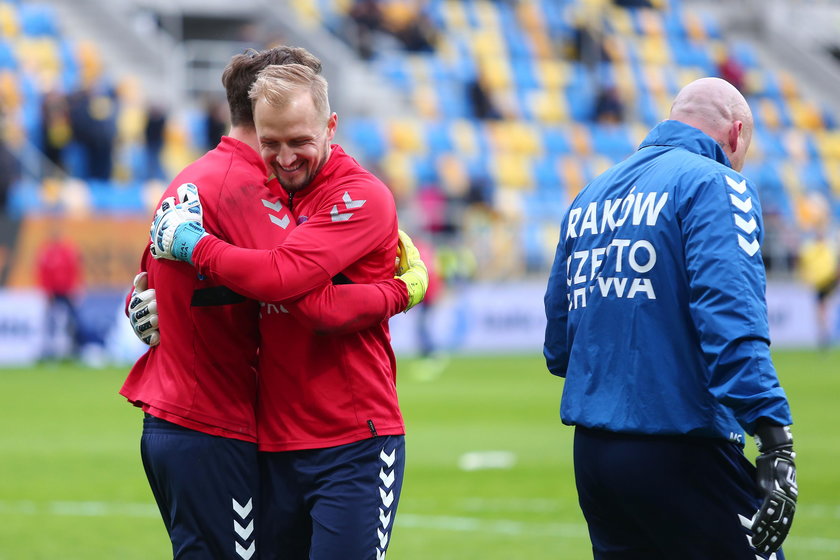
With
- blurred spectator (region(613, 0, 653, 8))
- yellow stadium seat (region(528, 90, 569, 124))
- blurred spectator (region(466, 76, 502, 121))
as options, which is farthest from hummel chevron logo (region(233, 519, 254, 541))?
blurred spectator (region(613, 0, 653, 8))

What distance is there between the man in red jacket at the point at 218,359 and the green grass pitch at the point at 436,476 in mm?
3693

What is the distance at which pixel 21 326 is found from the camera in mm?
22453

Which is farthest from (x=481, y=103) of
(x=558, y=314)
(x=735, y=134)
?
(x=735, y=134)

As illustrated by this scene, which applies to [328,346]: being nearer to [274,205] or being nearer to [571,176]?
[274,205]

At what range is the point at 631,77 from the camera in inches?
1409

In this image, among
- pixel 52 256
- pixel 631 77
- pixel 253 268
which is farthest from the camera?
pixel 631 77

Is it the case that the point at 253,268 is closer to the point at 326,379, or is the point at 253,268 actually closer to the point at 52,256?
the point at 326,379

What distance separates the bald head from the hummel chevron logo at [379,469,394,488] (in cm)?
153

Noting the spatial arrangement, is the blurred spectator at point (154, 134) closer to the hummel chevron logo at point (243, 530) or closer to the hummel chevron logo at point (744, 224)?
the hummel chevron logo at point (243, 530)

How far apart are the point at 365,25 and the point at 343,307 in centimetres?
2793

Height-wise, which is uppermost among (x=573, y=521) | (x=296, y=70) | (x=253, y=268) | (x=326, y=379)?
(x=296, y=70)

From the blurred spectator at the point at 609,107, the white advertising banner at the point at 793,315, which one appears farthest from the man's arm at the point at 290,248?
the blurred spectator at the point at 609,107

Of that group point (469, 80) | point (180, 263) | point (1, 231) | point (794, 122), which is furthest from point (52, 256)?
point (794, 122)

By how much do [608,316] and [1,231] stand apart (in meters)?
19.1
